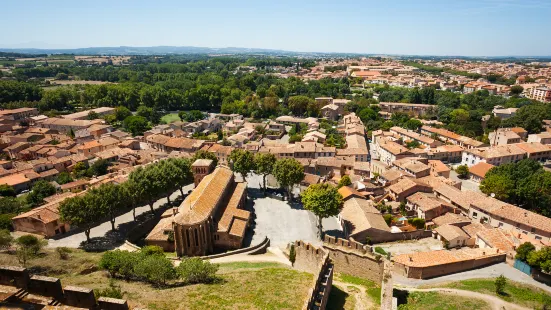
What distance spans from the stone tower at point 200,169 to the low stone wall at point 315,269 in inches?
1001

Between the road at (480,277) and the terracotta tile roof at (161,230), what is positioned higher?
the terracotta tile roof at (161,230)

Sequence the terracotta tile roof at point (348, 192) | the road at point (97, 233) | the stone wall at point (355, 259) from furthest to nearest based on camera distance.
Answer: the terracotta tile roof at point (348, 192) → the road at point (97, 233) → the stone wall at point (355, 259)

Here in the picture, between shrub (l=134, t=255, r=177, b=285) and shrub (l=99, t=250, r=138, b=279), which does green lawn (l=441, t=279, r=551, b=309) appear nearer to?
shrub (l=134, t=255, r=177, b=285)

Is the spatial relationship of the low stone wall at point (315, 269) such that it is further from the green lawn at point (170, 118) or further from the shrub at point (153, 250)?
the green lawn at point (170, 118)

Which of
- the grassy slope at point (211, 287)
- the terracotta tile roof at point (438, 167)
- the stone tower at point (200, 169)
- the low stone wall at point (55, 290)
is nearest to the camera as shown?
the low stone wall at point (55, 290)

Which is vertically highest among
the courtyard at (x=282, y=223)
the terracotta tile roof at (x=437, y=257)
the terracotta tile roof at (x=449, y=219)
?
the terracotta tile roof at (x=437, y=257)

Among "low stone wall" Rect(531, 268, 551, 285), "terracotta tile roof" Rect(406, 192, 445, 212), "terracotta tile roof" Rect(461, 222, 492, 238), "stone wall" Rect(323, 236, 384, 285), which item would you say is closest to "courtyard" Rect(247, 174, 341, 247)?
"stone wall" Rect(323, 236, 384, 285)

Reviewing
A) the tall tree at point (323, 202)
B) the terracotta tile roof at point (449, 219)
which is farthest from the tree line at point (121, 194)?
the terracotta tile roof at point (449, 219)

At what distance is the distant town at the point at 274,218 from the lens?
28.5 meters

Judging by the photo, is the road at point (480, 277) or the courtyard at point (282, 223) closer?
the road at point (480, 277)

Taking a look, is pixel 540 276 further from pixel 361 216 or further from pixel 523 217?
pixel 361 216

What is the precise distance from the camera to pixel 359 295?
30391 mm

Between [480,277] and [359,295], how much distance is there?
48.0 ft

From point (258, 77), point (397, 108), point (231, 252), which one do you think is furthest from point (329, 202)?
point (258, 77)
